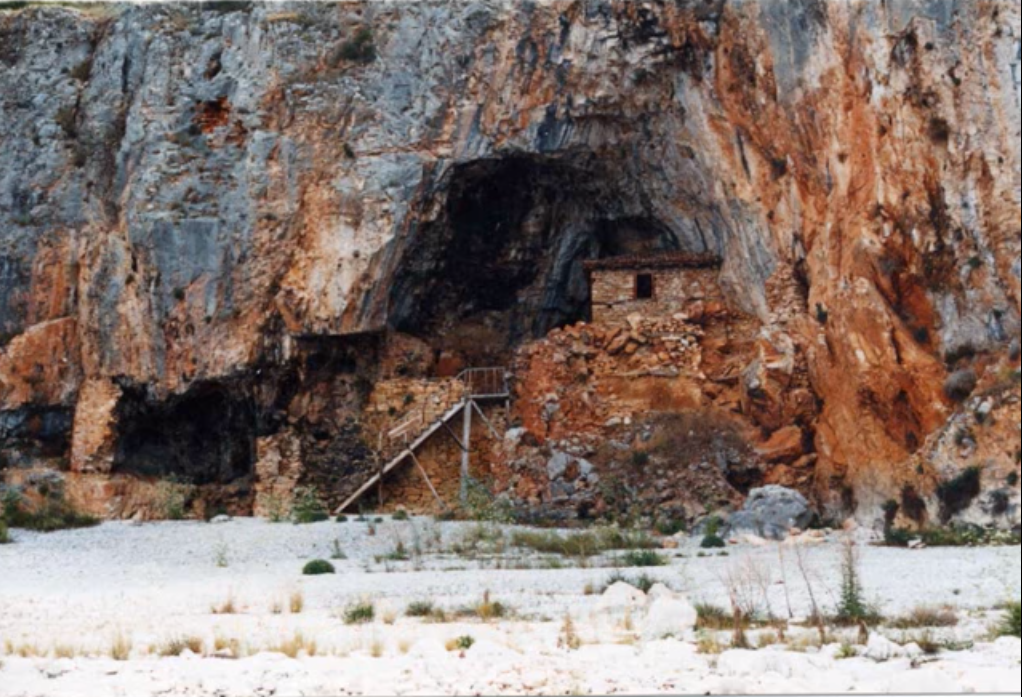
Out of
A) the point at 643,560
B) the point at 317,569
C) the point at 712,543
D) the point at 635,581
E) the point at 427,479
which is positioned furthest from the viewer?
the point at 427,479

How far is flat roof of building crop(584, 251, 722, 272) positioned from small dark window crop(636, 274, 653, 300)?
0.91 ft

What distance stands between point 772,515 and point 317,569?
863 cm

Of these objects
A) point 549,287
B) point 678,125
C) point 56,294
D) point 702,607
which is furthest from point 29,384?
point 702,607

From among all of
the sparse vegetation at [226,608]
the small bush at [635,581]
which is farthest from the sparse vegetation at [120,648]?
the small bush at [635,581]

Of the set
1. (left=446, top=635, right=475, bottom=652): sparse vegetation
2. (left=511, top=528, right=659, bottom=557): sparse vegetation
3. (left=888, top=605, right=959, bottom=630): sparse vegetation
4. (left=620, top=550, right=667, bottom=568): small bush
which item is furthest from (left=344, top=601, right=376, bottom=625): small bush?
(left=511, top=528, right=659, bottom=557): sparse vegetation

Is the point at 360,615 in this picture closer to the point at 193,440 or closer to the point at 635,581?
the point at 635,581

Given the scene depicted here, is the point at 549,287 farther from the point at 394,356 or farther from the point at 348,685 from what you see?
the point at 348,685

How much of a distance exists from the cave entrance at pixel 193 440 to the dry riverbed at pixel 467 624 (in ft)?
37.0

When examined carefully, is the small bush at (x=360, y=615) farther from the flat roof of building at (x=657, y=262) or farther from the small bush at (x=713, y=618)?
the flat roof of building at (x=657, y=262)

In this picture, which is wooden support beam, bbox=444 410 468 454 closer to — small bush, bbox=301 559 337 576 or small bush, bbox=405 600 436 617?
small bush, bbox=301 559 337 576

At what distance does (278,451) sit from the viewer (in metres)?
34.0

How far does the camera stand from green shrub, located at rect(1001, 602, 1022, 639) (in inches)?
510

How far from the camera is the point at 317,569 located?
20.4 meters

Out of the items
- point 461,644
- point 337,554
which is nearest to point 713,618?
point 461,644
